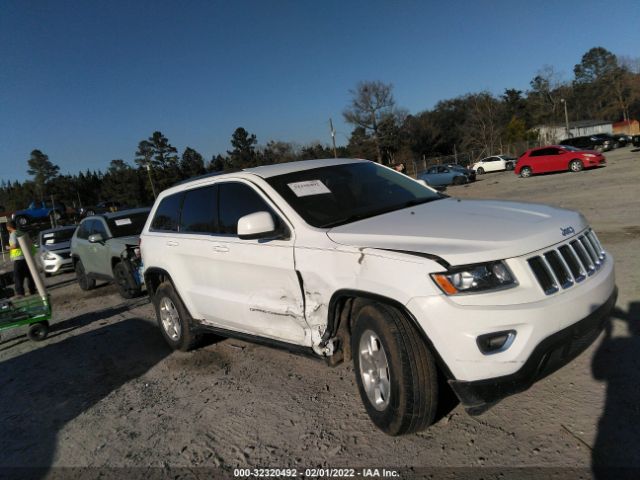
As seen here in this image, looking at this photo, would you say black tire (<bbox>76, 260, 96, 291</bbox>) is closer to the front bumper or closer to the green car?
the green car

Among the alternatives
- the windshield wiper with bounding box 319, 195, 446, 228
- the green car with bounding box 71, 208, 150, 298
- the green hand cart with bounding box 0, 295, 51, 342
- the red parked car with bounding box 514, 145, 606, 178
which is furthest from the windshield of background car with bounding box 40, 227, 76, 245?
the red parked car with bounding box 514, 145, 606, 178

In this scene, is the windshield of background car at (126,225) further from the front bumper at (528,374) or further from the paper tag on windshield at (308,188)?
the front bumper at (528,374)

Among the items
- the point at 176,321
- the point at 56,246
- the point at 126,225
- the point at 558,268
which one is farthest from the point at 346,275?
the point at 56,246

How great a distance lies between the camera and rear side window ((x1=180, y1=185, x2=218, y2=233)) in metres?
4.53

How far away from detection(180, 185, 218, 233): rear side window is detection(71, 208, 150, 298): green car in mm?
3862

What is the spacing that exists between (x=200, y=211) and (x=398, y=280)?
8.56 ft

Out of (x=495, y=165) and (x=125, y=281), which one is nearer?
(x=125, y=281)

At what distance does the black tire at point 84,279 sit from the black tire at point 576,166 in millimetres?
23831

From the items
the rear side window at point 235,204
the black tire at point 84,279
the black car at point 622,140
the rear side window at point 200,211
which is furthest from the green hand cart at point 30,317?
the black car at point 622,140

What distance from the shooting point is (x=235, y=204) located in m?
4.24

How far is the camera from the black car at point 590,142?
33897 millimetres

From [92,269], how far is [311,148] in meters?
62.8

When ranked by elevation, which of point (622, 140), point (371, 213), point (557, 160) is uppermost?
point (371, 213)

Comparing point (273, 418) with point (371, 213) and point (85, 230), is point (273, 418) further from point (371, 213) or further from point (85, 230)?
point (85, 230)
